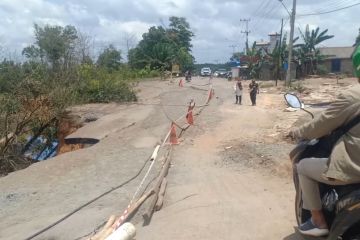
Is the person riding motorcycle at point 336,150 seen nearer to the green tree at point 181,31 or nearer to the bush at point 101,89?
the bush at point 101,89

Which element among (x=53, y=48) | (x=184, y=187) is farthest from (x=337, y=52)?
(x=184, y=187)

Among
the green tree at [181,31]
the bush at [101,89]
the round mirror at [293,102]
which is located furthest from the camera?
the green tree at [181,31]

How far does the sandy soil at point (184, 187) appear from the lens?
19.4ft

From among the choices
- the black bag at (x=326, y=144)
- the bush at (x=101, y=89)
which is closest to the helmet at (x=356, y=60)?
the black bag at (x=326, y=144)

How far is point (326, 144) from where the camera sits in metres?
4.01

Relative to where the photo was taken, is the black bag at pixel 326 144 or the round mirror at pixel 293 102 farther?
the round mirror at pixel 293 102

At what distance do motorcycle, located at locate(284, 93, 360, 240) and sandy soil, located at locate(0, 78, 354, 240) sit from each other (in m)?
1.25

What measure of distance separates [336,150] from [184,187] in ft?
14.8

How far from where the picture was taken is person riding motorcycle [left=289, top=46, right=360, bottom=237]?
3.51m

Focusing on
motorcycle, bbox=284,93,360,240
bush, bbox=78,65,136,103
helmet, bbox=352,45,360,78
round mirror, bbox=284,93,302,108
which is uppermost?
helmet, bbox=352,45,360,78

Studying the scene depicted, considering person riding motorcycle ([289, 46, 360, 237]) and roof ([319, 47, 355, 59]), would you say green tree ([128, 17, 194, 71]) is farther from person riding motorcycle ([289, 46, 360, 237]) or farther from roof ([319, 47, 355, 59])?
person riding motorcycle ([289, 46, 360, 237])

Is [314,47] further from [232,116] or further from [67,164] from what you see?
[67,164]

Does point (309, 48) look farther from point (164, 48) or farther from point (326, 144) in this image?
point (326, 144)

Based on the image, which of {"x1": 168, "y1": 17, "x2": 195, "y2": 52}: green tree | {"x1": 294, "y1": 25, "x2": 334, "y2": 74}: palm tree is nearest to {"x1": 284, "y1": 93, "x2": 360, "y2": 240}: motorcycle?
{"x1": 294, "y1": 25, "x2": 334, "y2": 74}: palm tree
